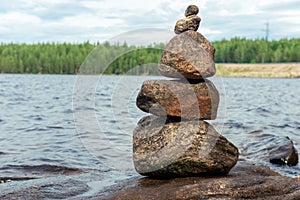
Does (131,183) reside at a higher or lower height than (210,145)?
lower

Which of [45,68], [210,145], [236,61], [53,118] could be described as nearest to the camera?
[210,145]

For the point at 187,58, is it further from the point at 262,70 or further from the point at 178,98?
the point at 262,70

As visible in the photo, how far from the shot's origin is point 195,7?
9227 mm

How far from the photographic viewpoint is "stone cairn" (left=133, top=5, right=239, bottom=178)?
855cm

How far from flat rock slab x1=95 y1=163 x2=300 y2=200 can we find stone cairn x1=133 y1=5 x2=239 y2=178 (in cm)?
32

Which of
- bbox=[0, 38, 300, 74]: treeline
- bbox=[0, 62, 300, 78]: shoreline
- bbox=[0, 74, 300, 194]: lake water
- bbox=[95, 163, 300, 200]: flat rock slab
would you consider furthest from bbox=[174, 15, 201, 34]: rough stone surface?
bbox=[0, 62, 300, 78]: shoreline

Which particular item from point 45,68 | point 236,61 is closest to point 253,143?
point 45,68

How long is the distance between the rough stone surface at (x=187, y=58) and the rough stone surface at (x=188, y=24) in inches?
7.9

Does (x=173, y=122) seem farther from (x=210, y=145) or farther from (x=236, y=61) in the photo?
(x=236, y=61)

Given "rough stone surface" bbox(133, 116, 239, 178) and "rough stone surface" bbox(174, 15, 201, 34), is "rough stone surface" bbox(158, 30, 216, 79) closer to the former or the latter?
"rough stone surface" bbox(174, 15, 201, 34)

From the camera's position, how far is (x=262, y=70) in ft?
540

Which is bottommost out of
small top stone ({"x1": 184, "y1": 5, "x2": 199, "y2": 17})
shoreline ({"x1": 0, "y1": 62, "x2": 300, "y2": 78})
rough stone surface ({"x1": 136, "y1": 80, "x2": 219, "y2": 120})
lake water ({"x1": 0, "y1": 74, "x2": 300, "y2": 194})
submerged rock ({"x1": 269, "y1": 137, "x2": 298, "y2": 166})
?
shoreline ({"x1": 0, "y1": 62, "x2": 300, "y2": 78})

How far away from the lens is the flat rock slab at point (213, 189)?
784cm

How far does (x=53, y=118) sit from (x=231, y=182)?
20890mm
